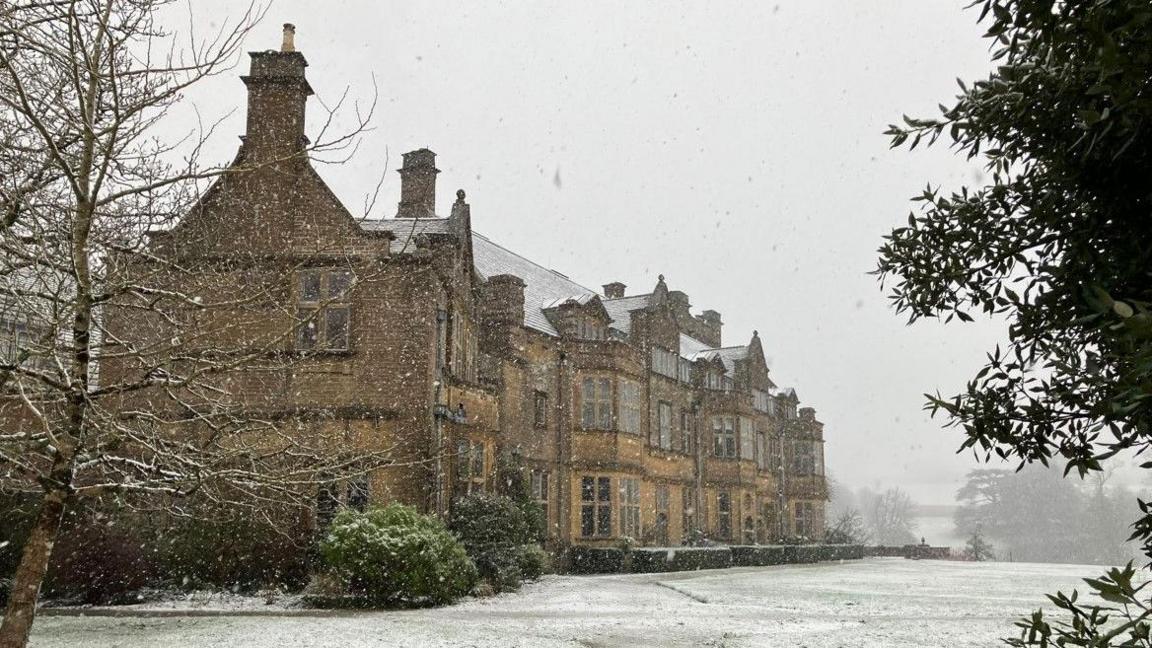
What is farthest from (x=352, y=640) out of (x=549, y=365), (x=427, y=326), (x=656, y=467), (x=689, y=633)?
(x=656, y=467)

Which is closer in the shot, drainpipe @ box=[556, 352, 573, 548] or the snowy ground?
the snowy ground

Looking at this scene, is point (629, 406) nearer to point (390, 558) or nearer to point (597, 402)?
point (597, 402)

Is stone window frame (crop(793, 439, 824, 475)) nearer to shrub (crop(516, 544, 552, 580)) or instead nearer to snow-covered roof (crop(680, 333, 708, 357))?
snow-covered roof (crop(680, 333, 708, 357))

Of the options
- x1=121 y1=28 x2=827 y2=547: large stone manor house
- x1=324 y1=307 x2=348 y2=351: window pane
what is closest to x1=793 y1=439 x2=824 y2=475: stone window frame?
x1=121 y1=28 x2=827 y2=547: large stone manor house

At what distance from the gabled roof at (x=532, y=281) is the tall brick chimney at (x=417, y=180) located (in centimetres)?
315

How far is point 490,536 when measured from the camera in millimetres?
20500

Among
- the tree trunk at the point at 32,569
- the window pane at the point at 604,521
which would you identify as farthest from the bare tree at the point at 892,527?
the tree trunk at the point at 32,569

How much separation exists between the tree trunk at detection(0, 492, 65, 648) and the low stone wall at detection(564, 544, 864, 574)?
22903 mm

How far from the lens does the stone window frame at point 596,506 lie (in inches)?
1184

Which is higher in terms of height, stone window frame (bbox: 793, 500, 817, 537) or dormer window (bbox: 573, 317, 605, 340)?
dormer window (bbox: 573, 317, 605, 340)

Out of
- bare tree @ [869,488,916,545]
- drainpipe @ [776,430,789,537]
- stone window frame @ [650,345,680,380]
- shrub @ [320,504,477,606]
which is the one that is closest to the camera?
shrub @ [320,504,477,606]

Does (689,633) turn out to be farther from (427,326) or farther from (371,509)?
(427,326)

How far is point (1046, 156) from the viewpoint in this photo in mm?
4770

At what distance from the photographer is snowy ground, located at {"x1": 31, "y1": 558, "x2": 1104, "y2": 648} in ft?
39.4
